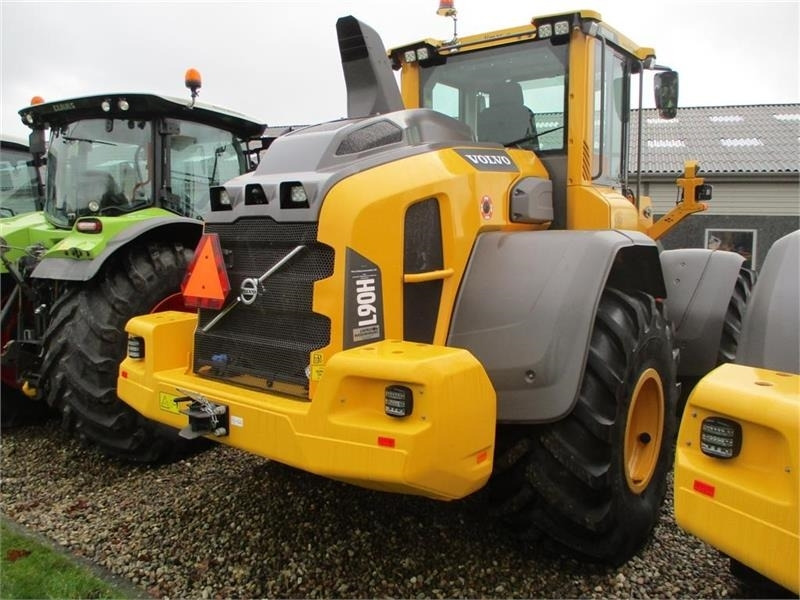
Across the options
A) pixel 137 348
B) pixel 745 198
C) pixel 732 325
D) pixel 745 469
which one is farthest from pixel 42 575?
pixel 745 198

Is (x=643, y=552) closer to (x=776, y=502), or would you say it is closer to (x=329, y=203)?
(x=776, y=502)

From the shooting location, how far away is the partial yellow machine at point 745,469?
1688 mm

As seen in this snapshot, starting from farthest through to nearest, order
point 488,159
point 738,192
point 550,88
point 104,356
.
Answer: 1. point 738,192
2. point 104,356
3. point 550,88
4. point 488,159

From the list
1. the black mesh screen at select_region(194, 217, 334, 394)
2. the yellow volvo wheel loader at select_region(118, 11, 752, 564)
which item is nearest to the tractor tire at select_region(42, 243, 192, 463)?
the yellow volvo wheel loader at select_region(118, 11, 752, 564)

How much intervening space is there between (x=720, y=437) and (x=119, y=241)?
3602 mm

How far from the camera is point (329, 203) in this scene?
2.74m

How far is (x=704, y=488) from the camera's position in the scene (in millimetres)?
1845

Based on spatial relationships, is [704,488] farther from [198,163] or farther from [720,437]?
[198,163]

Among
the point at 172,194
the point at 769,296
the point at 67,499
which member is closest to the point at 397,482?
the point at 769,296

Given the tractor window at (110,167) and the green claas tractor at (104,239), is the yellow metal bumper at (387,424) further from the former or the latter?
the tractor window at (110,167)

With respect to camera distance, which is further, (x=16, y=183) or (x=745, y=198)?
(x=745, y=198)

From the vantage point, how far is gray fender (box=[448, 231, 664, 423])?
2691 millimetres

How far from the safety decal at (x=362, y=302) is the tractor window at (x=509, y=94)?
162 centimetres

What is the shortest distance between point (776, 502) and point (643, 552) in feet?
5.00
